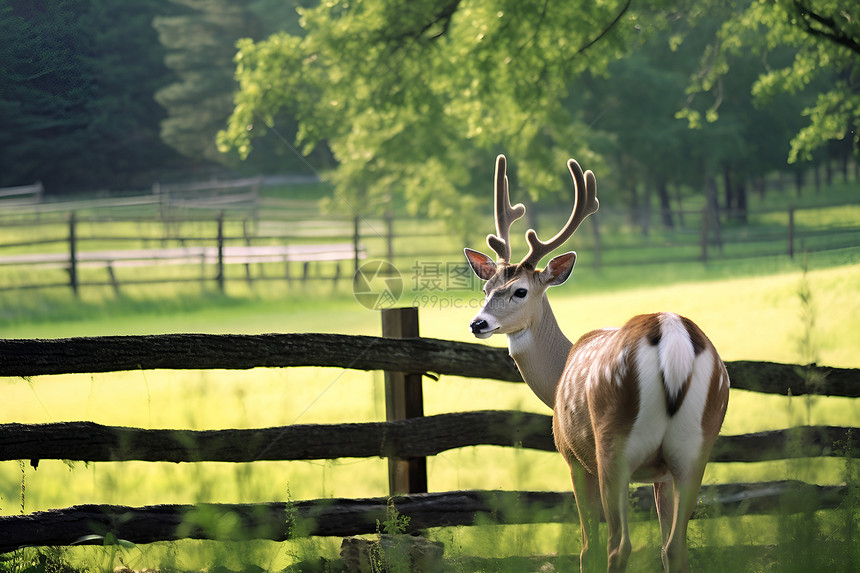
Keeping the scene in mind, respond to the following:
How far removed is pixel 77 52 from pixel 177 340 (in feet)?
7.99

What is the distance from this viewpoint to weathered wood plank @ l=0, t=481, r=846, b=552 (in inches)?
147

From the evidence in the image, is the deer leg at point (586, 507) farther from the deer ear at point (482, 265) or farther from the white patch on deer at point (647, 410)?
the deer ear at point (482, 265)

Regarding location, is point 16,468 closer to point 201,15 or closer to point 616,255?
point 201,15

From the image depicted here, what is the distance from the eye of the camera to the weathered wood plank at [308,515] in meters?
3.73

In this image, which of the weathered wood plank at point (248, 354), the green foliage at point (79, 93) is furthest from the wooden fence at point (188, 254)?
the weathered wood plank at point (248, 354)

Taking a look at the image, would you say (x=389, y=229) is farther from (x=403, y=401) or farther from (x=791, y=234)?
(x=791, y=234)

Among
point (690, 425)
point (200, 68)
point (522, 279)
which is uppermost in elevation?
point (200, 68)

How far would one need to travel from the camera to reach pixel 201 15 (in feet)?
24.0

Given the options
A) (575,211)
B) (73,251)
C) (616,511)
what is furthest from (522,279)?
(73,251)

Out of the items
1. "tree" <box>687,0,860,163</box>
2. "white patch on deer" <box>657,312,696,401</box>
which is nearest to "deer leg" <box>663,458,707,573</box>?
"white patch on deer" <box>657,312,696,401</box>

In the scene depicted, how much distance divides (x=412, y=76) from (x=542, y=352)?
15.4 ft

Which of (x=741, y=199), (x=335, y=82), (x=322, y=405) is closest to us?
(x=322, y=405)

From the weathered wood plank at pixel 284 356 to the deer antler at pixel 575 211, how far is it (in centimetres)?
99

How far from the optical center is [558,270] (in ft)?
11.2
